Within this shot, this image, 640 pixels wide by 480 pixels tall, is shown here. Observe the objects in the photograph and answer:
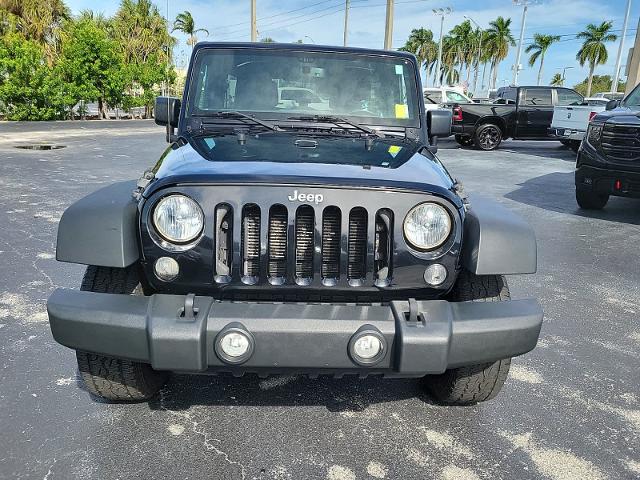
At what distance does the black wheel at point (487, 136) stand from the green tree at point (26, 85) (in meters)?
16.5

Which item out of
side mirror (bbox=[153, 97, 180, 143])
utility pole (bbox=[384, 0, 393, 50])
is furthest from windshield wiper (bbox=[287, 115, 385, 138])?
utility pole (bbox=[384, 0, 393, 50])

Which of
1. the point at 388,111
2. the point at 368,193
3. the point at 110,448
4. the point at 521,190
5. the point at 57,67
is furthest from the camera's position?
the point at 57,67

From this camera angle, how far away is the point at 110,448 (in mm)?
2521

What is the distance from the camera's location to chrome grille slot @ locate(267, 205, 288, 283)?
2.34 metres

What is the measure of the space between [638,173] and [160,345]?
6.58m

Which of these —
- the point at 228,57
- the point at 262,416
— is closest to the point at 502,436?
the point at 262,416

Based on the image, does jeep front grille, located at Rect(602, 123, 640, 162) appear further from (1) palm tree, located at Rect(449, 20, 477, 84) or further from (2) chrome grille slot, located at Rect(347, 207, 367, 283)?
(1) palm tree, located at Rect(449, 20, 477, 84)

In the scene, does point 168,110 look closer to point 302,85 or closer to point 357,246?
point 302,85

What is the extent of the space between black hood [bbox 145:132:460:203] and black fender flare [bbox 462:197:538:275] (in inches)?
6.5

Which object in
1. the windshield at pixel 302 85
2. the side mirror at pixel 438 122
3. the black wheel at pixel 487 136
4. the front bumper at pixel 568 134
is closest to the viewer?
the windshield at pixel 302 85

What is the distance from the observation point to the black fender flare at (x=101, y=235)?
2303 millimetres

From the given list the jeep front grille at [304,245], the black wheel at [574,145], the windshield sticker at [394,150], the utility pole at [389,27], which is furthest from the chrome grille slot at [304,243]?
the utility pole at [389,27]

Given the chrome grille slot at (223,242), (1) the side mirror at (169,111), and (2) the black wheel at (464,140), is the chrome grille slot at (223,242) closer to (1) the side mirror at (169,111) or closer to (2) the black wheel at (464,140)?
(1) the side mirror at (169,111)

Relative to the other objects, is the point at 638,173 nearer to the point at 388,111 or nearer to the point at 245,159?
the point at 388,111
